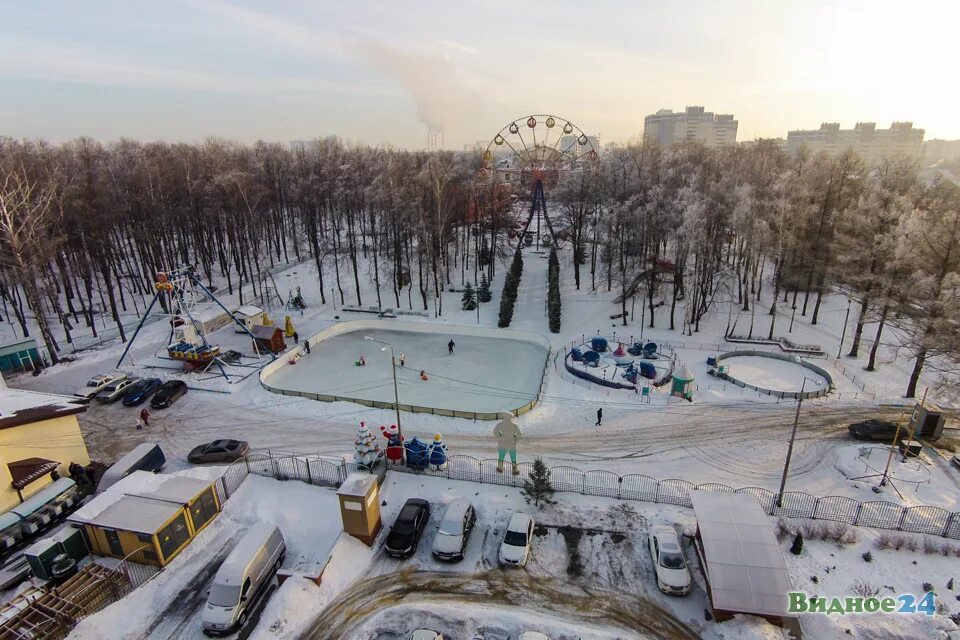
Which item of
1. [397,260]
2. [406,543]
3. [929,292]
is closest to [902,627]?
[406,543]

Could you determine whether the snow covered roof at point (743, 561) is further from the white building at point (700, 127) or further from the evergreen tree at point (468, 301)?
the white building at point (700, 127)

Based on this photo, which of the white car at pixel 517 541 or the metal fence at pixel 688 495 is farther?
the metal fence at pixel 688 495

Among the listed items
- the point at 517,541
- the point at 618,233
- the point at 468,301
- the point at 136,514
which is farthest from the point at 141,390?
the point at 618,233

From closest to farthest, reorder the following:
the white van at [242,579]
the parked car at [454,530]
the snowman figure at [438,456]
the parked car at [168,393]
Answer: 1. the white van at [242,579]
2. the parked car at [454,530]
3. the snowman figure at [438,456]
4. the parked car at [168,393]

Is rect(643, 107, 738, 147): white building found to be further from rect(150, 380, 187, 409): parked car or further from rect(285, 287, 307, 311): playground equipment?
rect(150, 380, 187, 409): parked car

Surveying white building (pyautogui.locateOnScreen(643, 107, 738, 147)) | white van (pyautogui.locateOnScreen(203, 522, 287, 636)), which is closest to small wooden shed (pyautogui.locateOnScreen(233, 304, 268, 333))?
white van (pyautogui.locateOnScreen(203, 522, 287, 636))

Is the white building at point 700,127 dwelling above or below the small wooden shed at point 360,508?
above

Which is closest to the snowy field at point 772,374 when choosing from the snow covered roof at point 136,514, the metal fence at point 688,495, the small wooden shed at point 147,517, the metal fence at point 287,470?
the metal fence at point 688,495
